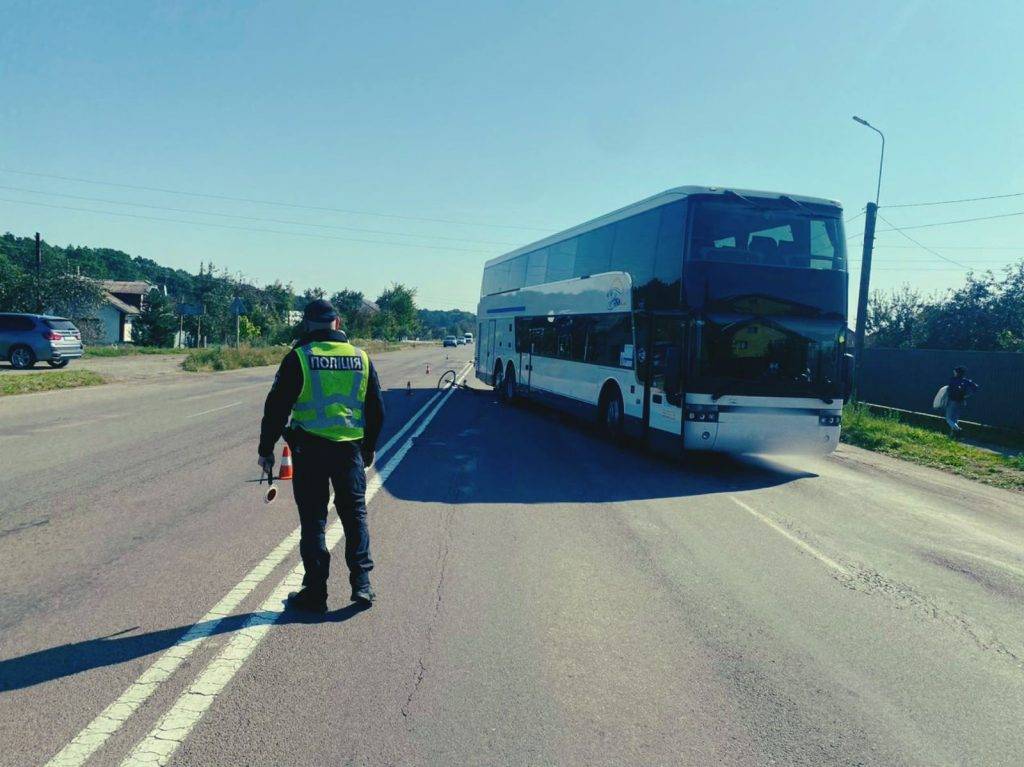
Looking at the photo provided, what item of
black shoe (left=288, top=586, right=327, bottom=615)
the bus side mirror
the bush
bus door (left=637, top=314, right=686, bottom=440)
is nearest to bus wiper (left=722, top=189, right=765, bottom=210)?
bus door (left=637, top=314, right=686, bottom=440)

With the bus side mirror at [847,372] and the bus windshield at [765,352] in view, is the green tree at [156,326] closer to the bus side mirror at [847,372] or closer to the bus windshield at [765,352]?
the bus windshield at [765,352]

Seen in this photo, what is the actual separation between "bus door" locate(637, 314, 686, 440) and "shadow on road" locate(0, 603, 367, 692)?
21.9 ft

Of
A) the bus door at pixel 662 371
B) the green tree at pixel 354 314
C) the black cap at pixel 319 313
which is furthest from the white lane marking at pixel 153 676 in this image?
the green tree at pixel 354 314

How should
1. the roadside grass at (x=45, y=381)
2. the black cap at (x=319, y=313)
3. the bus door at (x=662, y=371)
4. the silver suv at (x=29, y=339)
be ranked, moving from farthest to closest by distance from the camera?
the silver suv at (x=29, y=339)
the roadside grass at (x=45, y=381)
the bus door at (x=662, y=371)
the black cap at (x=319, y=313)

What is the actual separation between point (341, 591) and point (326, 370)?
1501 mm

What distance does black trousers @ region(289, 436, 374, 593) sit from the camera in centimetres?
461

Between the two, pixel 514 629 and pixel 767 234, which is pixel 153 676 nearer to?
pixel 514 629

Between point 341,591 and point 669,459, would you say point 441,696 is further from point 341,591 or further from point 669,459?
point 669,459

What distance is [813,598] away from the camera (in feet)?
17.5

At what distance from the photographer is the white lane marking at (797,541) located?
243 inches

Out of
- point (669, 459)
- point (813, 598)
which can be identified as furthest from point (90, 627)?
point (669, 459)

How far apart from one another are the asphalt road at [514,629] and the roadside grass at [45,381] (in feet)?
40.7

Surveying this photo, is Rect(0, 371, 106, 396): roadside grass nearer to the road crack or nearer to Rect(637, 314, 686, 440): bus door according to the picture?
Rect(637, 314, 686, 440): bus door

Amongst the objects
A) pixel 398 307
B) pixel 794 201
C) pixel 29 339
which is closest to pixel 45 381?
pixel 29 339
